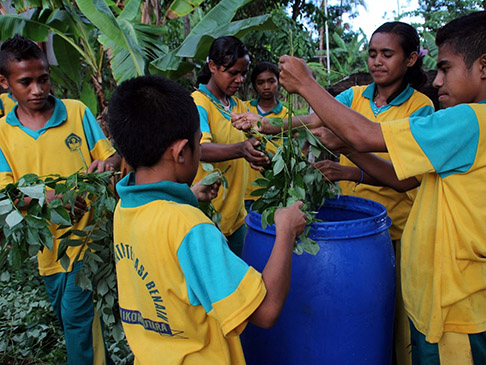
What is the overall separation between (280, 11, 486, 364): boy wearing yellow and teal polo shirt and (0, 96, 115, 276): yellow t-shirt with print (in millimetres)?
1283

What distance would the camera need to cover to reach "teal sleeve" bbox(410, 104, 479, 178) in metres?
1.26

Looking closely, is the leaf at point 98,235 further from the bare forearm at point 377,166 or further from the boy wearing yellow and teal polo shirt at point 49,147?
the bare forearm at point 377,166

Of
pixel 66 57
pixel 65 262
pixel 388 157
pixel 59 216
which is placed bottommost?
pixel 65 262

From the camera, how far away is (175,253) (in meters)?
1.09

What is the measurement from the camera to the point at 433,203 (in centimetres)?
144

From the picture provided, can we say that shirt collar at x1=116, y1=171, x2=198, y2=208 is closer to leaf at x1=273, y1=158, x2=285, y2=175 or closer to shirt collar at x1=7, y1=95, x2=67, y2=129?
leaf at x1=273, y1=158, x2=285, y2=175

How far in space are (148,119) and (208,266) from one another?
1.47 ft

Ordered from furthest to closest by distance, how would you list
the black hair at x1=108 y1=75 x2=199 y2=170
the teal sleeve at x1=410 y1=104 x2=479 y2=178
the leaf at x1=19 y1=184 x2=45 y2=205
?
the leaf at x1=19 y1=184 x2=45 y2=205, the teal sleeve at x1=410 y1=104 x2=479 y2=178, the black hair at x1=108 y1=75 x2=199 y2=170

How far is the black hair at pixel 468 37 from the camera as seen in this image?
1.37 meters

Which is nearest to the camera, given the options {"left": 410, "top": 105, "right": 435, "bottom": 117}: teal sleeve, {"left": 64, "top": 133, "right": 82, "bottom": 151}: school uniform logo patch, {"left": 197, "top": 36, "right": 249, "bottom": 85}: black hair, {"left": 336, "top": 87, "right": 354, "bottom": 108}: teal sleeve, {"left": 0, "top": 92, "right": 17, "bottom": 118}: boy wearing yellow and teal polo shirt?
{"left": 410, "top": 105, "right": 435, "bottom": 117}: teal sleeve

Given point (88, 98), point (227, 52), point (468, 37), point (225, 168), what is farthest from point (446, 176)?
point (88, 98)

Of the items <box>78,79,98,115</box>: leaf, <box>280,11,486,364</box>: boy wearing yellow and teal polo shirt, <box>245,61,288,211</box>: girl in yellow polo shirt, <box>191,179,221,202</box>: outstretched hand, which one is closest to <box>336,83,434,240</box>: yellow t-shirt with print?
<box>280,11,486,364</box>: boy wearing yellow and teal polo shirt

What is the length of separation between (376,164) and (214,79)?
1.22 meters

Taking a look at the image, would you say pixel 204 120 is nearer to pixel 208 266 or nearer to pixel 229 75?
pixel 229 75
